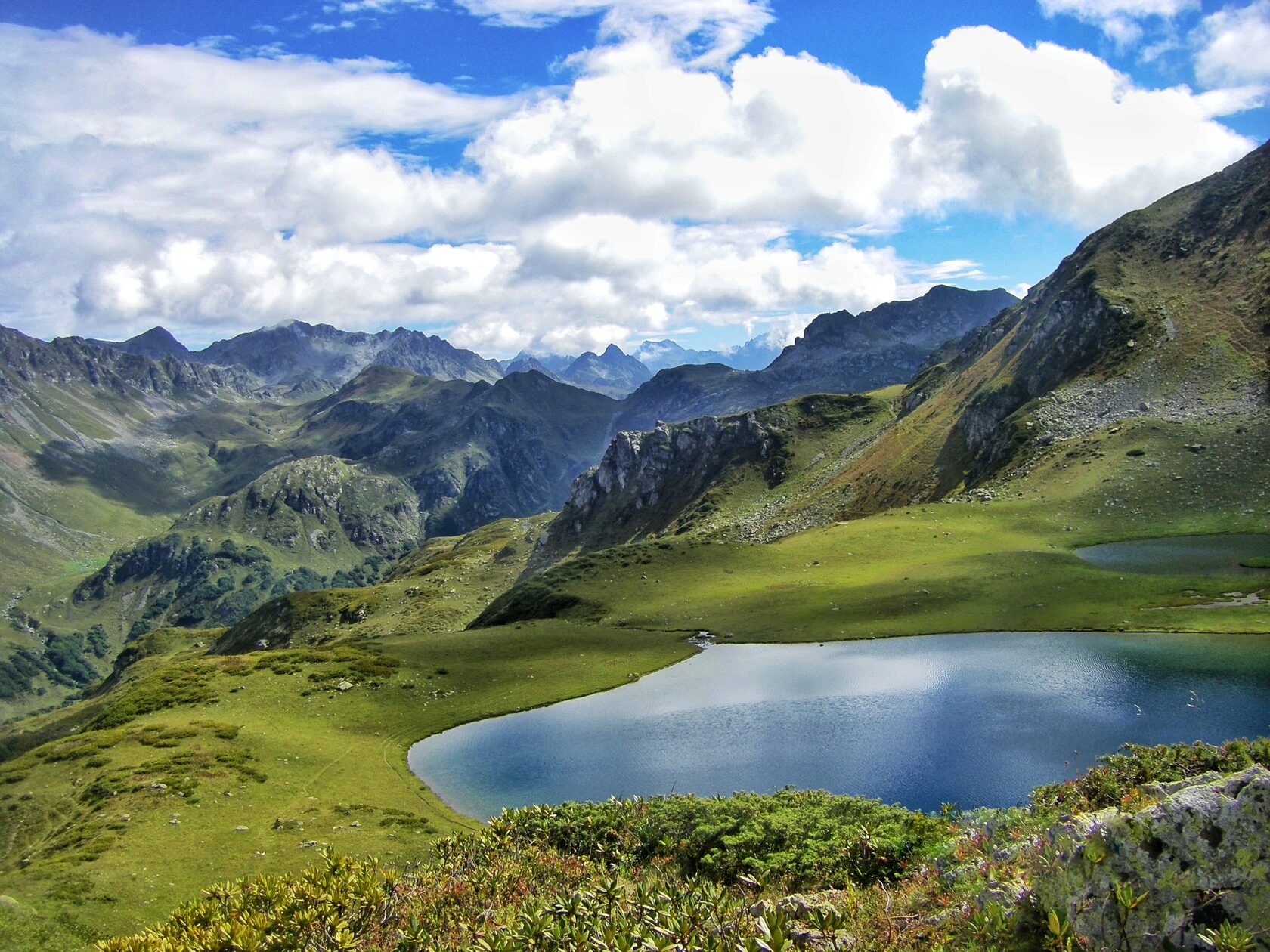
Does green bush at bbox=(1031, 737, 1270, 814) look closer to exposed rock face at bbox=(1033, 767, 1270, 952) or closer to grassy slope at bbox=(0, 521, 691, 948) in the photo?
exposed rock face at bbox=(1033, 767, 1270, 952)

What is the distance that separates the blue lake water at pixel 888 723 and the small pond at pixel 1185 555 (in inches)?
928

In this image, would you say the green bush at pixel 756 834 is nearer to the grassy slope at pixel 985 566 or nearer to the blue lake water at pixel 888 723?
the blue lake water at pixel 888 723

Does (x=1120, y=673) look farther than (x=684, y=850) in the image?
Yes

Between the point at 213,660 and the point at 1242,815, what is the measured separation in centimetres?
10319

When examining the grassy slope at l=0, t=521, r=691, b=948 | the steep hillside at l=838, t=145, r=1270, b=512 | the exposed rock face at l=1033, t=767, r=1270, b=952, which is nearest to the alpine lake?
the grassy slope at l=0, t=521, r=691, b=948

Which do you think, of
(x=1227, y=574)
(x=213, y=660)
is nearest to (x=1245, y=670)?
(x=1227, y=574)

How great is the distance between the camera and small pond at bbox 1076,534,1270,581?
3369 inches

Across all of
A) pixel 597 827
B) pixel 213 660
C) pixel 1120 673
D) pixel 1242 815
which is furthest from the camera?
pixel 213 660

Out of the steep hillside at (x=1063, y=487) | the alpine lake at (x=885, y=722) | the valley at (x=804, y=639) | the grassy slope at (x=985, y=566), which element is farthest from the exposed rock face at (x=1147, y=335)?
the alpine lake at (x=885, y=722)

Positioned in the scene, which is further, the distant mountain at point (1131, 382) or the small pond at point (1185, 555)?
the distant mountain at point (1131, 382)

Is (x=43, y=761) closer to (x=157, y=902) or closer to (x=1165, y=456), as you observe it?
(x=157, y=902)

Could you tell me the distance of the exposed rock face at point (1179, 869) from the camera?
43.2ft

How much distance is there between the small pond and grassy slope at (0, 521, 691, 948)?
5494cm

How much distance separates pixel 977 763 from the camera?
4797 cm
